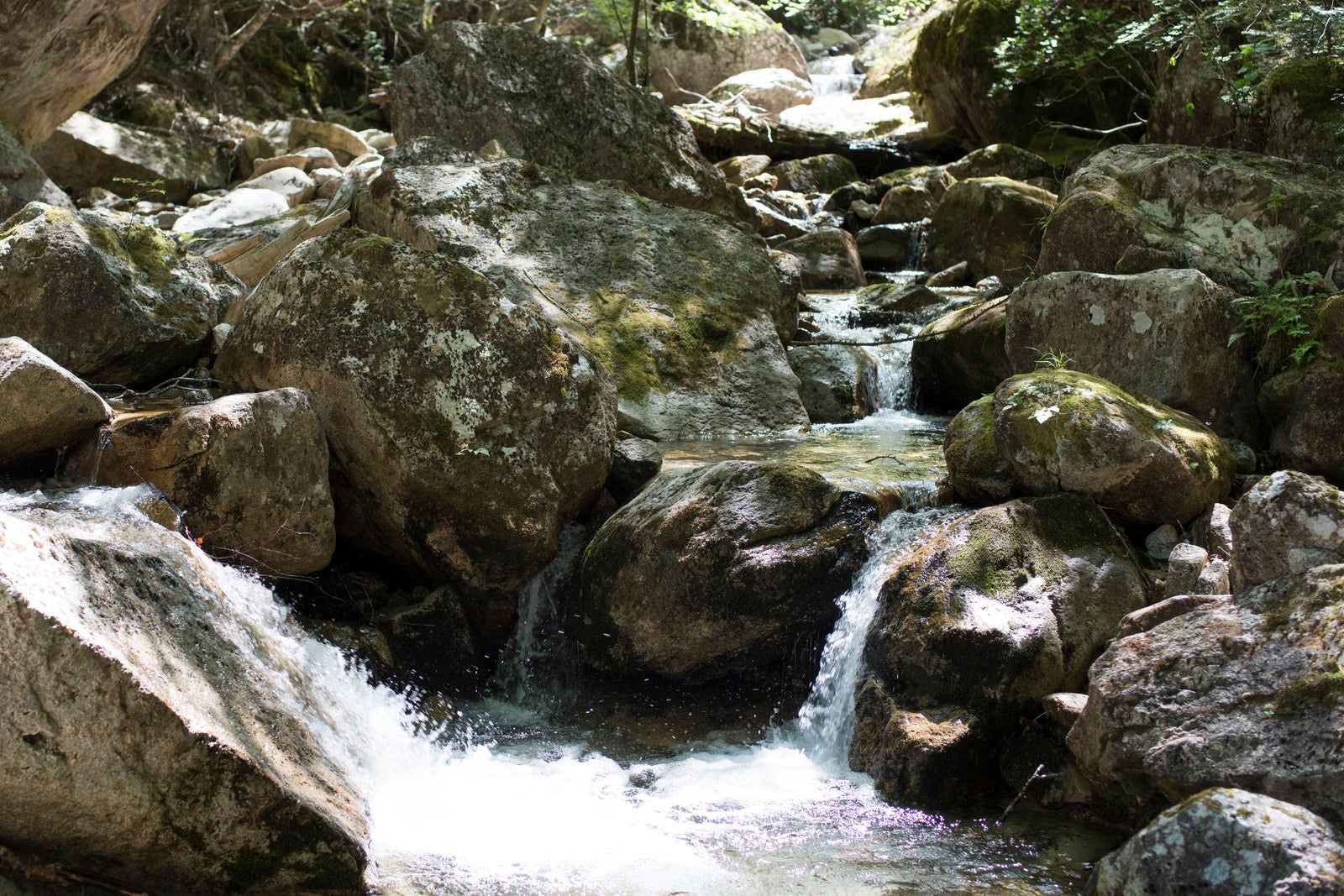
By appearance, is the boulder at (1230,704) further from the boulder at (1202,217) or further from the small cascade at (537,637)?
the boulder at (1202,217)

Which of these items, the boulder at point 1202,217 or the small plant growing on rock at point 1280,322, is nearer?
the small plant growing on rock at point 1280,322

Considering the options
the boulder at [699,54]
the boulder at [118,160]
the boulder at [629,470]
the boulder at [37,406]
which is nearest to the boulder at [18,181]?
the boulder at [118,160]

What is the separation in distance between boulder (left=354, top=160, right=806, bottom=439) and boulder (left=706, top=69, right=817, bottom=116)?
466 inches

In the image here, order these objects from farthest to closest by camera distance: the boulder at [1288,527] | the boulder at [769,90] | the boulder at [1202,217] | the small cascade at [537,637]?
the boulder at [769,90] < the boulder at [1202,217] < the small cascade at [537,637] < the boulder at [1288,527]

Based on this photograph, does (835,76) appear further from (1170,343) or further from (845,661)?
(845,661)

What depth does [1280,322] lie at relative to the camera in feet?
17.9

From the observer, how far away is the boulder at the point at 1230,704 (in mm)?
3023

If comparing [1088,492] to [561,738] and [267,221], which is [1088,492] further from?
[267,221]

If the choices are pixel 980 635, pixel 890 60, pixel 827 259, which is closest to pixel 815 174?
pixel 827 259

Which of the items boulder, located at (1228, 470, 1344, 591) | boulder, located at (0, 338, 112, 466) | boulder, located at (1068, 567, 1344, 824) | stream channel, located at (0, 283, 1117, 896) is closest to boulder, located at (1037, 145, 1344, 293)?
stream channel, located at (0, 283, 1117, 896)

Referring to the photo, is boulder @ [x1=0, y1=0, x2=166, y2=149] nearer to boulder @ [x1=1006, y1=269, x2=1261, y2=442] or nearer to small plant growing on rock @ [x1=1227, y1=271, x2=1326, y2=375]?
boulder @ [x1=1006, y1=269, x2=1261, y2=442]

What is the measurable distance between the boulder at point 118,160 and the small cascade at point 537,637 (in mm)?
10449

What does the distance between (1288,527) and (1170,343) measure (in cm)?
238

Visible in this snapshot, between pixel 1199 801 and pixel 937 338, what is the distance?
5.06m
